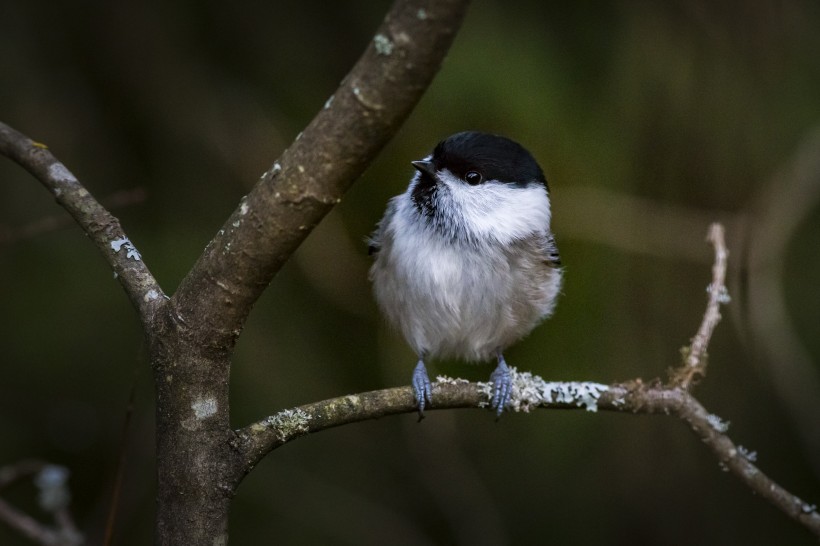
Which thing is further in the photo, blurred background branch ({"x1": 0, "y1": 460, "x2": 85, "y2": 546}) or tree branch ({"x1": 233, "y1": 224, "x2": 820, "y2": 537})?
blurred background branch ({"x1": 0, "y1": 460, "x2": 85, "y2": 546})

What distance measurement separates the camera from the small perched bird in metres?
2.10

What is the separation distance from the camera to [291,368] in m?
2.76

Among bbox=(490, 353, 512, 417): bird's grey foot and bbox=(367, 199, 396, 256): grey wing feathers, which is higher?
bbox=(367, 199, 396, 256): grey wing feathers

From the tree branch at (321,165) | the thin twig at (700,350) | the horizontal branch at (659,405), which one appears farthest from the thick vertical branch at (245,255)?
the thin twig at (700,350)

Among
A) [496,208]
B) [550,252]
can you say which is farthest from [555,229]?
[496,208]

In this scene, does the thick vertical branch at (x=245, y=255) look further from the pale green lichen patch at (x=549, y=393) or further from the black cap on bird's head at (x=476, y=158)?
the black cap on bird's head at (x=476, y=158)

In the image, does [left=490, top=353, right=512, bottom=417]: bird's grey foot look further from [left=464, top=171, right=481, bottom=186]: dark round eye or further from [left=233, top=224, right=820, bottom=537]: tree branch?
[left=464, top=171, right=481, bottom=186]: dark round eye

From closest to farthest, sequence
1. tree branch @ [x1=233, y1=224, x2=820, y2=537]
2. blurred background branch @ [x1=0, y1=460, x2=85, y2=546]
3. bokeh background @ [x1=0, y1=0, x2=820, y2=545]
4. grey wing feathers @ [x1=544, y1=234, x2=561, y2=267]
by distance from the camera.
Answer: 1. tree branch @ [x1=233, y1=224, x2=820, y2=537]
2. blurred background branch @ [x1=0, y1=460, x2=85, y2=546]
3. grey wing feathers @ [x1=544, y1=234, x2=561, y2=267]
4. bokeh background @ [x1=0, y1=0, x2=820, y2=545]

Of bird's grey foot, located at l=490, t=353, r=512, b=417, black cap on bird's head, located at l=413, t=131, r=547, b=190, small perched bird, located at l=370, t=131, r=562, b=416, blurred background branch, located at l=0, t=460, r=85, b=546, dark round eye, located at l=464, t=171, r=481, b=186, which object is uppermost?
black cap on bird's head, located at l=413, t=131, r=547, b=190

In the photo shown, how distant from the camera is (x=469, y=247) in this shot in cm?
210

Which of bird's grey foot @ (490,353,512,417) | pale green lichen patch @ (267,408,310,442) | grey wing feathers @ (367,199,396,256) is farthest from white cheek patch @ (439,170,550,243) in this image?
pale green lichen patch @ (267,408,310,442)

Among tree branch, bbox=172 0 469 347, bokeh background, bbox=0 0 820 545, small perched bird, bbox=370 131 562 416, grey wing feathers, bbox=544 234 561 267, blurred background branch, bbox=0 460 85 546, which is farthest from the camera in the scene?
bokeh background, bbox=0 0 820 545

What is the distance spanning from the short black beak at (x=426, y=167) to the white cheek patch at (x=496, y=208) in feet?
0.07

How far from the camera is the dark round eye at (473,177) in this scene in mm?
2150
